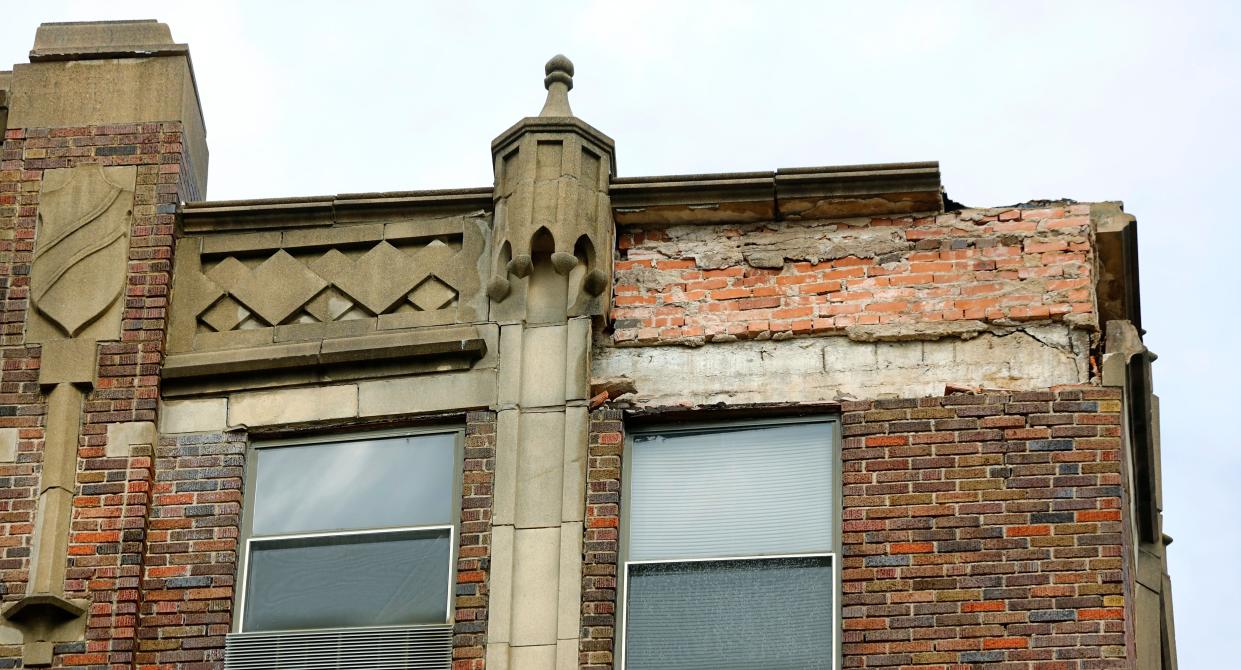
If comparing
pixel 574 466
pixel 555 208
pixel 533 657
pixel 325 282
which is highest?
pixel 555 208

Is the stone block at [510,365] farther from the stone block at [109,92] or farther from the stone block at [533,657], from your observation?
the stone block at [109,92]

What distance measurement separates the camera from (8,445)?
1522 cm

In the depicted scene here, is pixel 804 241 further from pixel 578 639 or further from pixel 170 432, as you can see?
pixel 170 432

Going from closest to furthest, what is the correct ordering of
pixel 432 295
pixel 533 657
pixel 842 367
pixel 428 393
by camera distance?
pixel 533 657 < pixel 842 367 < pixel 428 393 < pixel 432 295

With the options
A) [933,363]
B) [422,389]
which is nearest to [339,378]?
[422,389]

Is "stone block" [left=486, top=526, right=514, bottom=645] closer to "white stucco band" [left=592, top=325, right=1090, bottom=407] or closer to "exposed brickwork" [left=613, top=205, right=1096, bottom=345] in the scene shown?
"white stucco band" [left=592, top=325, right=1090, bottom=407]

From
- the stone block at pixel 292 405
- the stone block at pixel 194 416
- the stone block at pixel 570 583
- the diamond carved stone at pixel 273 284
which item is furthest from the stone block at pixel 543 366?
the stone block at pixel 194 416

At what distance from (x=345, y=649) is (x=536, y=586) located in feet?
4.03

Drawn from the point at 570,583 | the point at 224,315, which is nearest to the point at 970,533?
the point at 570,583

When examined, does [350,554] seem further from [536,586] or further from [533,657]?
[533,657]

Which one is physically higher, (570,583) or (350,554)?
(350,554)

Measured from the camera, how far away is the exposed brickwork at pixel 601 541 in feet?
46.1

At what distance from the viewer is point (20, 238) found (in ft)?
52.6

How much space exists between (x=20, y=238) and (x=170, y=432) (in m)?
1.86
